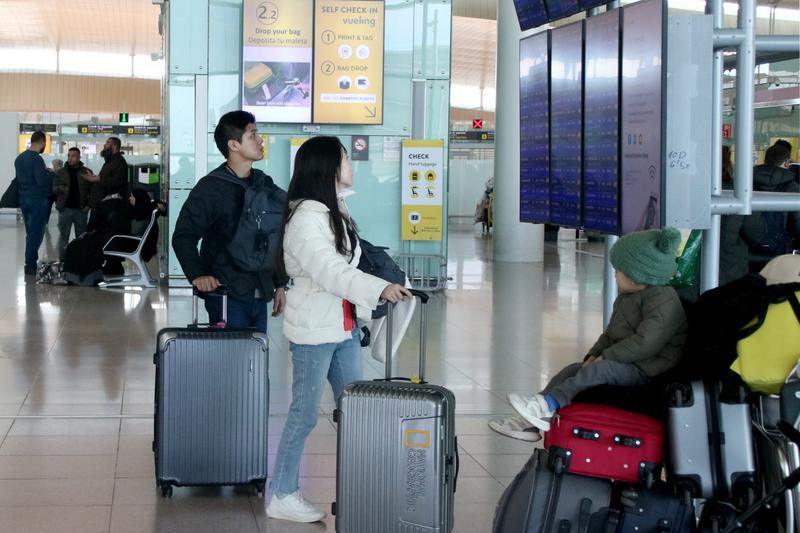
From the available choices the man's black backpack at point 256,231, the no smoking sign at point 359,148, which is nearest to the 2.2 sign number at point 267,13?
the no smoking sign at point 359,148

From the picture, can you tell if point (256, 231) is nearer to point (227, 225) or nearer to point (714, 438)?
point (227, 225)

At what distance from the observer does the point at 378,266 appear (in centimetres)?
459

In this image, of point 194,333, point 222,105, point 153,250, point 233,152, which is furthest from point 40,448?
point 153,250

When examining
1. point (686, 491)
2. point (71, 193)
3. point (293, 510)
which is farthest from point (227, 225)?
point (71, 193)

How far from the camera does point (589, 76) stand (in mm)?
5031

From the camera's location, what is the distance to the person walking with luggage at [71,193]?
16.0 m

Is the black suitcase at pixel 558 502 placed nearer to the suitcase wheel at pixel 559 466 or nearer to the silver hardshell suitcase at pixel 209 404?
the suitcase wheel at pixel 559 466

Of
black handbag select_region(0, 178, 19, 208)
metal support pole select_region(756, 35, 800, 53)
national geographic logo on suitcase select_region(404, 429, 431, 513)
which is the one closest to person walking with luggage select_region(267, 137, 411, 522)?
national geographic logo on suitcase select_region(404, 429, 431, 513)

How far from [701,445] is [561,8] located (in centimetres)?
252

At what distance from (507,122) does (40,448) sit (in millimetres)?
15044

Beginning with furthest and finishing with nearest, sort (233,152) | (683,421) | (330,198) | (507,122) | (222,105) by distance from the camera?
(507,122) < (222,105) < (233,152) < (330,198) < (683,421)

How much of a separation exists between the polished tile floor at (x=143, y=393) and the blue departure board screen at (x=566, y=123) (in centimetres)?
130

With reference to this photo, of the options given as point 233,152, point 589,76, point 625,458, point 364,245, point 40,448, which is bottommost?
point 40,448

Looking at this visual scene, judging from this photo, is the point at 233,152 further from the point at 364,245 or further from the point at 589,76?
the point at 589,76
